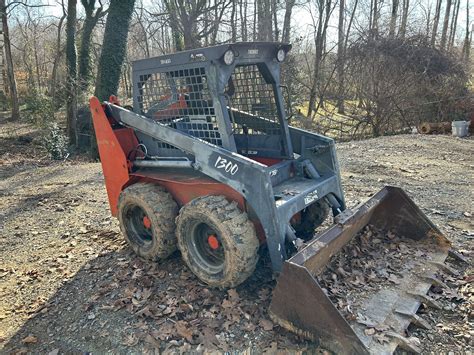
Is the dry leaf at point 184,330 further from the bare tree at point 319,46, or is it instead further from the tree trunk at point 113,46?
the bare tree at point 319,46

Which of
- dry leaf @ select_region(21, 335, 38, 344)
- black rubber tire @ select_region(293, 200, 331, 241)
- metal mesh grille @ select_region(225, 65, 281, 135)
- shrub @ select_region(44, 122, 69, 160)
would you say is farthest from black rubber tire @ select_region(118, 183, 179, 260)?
shrub @ select_region(44, 122, 69, 160)

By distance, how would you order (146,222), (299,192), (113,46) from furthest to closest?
1. (113,46)
2. (146,222)
3. (299,192)

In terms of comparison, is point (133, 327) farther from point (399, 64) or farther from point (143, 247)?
point (399, 64)

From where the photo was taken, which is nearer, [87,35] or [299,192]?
[299,192]

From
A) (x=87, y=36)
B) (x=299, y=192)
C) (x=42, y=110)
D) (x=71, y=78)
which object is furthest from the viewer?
(x=87, y=36)

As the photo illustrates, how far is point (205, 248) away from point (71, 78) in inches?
472

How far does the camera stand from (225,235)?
313 centimetres

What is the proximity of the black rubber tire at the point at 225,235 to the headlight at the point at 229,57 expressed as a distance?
1183mm

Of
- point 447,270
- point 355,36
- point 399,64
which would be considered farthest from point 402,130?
point 447,270

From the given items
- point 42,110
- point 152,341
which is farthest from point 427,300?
point 42,110

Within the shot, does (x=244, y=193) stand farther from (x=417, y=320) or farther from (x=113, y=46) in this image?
(x=113, y=46)

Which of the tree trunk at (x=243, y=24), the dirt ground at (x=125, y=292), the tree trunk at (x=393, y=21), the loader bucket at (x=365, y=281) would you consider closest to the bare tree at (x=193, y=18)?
the tree trunk at (x=243, y=24)

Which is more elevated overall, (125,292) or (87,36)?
(87,36)

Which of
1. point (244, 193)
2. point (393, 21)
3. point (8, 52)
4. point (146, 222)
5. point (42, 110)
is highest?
point (393, 21)
